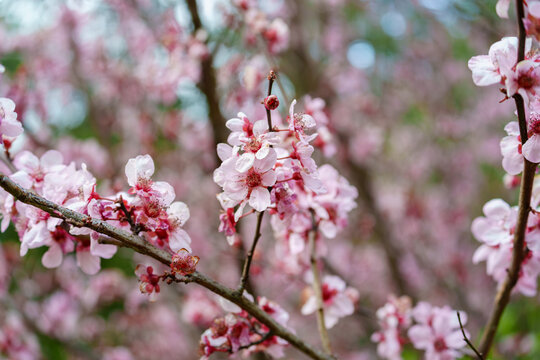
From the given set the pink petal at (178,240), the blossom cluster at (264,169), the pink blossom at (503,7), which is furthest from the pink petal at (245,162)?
the pink blossom at (503,7)

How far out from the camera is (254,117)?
265 centimetres

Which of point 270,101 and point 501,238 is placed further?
point 501,238

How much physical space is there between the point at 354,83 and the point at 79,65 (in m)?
2.61

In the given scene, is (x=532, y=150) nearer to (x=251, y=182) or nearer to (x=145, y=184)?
(x=251, y=182)

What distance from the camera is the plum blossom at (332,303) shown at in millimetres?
1429

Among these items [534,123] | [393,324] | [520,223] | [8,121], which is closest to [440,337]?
[393,324]

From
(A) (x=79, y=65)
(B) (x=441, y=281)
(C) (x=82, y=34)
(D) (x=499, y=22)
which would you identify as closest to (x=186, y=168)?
(A) (x=79, y=65)

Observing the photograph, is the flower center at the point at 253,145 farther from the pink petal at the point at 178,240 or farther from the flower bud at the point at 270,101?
the pink petal at the point at 178,240

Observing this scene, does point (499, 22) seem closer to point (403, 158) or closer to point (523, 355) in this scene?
point (523, 355)

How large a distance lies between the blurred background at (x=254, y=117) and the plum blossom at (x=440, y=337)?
48 cm

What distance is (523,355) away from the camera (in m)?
2.07

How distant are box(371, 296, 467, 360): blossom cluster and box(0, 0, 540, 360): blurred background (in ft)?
1.24

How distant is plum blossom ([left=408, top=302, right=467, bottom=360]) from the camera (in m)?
1.38

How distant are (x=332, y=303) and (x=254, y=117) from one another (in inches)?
56.8
